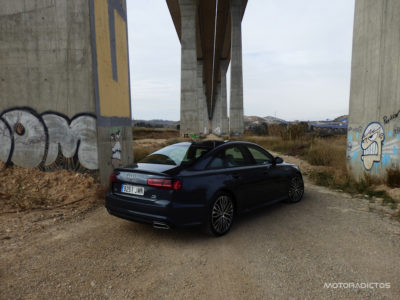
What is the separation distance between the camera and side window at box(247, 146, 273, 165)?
4.80 m

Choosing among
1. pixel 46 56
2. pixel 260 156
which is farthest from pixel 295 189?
pixel 46 56

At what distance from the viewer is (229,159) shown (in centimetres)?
425

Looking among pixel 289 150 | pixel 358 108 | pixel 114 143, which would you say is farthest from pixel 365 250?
pixel 289 150

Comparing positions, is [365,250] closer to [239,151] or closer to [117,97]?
[239,151]

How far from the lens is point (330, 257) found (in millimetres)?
3254

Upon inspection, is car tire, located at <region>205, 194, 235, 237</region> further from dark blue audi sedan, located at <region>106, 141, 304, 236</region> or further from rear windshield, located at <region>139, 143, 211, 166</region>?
rear windshield, located at <region>139, 143, 211, 166</region>

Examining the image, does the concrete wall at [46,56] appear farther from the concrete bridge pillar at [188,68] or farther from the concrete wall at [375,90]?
the concrete bridge pillar at [188,68]

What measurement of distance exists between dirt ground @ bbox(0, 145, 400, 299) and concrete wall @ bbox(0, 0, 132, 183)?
1780 millimetres

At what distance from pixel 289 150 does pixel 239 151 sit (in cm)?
1149

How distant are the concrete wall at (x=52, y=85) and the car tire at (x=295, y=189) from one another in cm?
424

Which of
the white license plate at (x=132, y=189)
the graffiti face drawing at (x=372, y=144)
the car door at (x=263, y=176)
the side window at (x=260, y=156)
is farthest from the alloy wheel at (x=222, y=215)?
the graffiti face drawing at (x=372, y=144)

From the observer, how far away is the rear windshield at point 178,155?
12.8 feet

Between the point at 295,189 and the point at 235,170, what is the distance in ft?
6.79

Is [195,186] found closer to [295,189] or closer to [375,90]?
[295,189]
